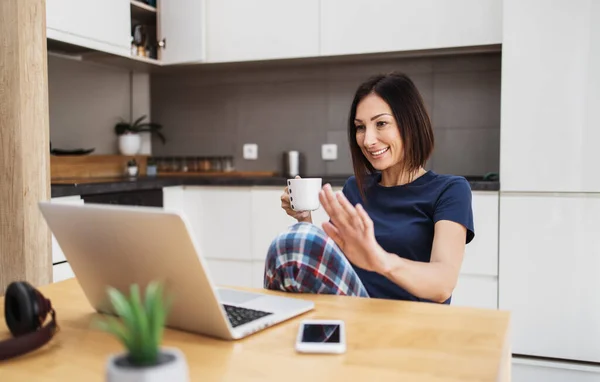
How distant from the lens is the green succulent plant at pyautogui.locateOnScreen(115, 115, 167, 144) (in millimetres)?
3795

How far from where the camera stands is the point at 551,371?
268cm

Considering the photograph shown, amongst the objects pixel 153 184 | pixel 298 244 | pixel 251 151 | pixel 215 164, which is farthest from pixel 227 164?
pixel 298 244

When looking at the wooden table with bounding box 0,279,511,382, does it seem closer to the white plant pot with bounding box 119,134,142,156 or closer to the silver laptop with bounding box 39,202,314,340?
the silver laptop with bounding box 39,202,314,340

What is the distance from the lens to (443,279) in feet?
4.10

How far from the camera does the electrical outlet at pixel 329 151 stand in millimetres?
3602

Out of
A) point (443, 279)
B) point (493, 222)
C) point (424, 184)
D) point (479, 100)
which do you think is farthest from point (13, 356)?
point (479, 100)

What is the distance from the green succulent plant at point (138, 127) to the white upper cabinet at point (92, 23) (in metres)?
0.65

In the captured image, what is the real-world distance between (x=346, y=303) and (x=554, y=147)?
191cm

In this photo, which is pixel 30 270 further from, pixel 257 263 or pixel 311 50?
pixel 311 50

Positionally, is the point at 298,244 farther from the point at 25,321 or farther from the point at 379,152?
the point at 379,152

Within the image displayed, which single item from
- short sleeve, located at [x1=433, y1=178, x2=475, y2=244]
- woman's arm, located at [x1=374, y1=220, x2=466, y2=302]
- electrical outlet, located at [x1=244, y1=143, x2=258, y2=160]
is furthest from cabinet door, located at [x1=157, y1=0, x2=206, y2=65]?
woman's arm, located at [x1=374, y1=220, x2=466, y2=302]

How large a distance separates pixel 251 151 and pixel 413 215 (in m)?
2.30

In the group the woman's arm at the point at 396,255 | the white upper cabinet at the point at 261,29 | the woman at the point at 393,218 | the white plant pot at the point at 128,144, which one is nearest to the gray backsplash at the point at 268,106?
the white plant pot at the point at 128,144

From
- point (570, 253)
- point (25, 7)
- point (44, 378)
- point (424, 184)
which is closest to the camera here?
point (44, 378)
